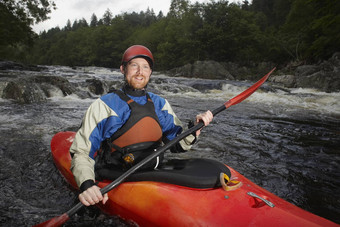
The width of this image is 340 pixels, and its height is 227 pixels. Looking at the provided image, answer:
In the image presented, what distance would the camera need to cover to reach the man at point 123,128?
1.80 metres

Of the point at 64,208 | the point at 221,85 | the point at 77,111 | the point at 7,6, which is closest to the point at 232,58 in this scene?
the point at 221,85

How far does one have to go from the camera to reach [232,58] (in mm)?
29766

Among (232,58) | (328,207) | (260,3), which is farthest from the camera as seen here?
(260,3)

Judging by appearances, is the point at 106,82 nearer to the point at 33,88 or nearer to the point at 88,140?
the point at 33,88

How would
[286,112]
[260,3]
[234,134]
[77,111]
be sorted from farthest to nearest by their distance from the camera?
[260,3]
[286,112]
[77,111]
[234,134]

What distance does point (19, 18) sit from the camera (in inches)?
610

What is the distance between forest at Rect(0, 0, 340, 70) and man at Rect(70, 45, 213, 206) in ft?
44.8

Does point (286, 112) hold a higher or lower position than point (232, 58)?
lower

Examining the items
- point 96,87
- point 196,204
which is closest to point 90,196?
point 196,204

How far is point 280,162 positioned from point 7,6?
60.2ft

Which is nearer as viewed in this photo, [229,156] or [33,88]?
[229,156]

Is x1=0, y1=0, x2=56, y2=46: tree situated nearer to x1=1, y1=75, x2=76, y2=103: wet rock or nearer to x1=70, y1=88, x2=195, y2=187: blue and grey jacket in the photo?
x1=1, y1=75, x2=76, y2=103: wet rock

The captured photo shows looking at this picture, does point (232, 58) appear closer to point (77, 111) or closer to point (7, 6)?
point (7, 6)

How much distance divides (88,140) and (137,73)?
789 millimetres
